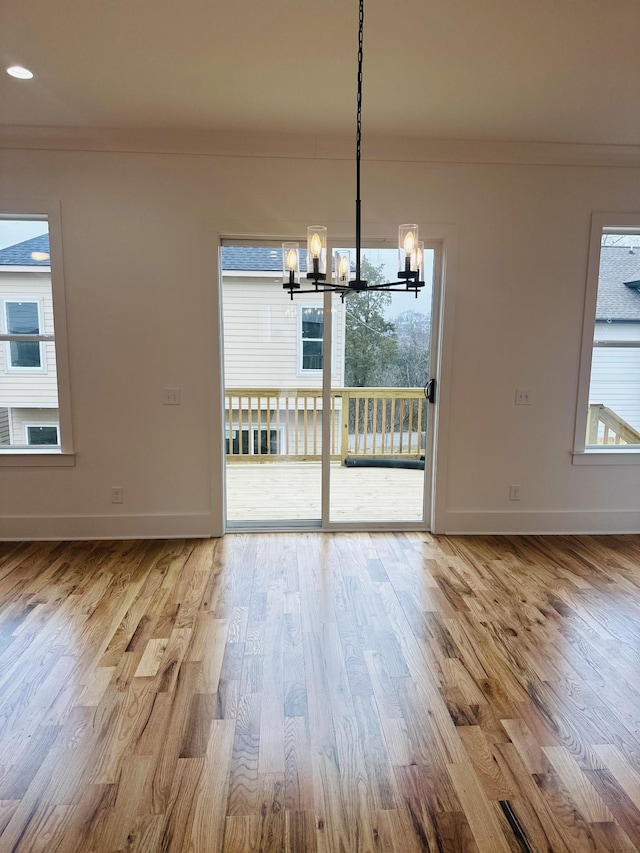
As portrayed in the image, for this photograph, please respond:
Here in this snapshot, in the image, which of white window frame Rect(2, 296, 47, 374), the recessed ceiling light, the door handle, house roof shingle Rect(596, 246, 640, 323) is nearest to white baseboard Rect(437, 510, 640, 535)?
the door handle

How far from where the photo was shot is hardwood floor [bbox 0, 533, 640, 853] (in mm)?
1487

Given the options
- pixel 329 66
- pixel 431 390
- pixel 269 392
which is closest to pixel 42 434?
pixel 269 392

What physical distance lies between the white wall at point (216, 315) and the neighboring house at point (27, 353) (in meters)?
0.23

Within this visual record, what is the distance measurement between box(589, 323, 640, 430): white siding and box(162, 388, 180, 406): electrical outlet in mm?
3178

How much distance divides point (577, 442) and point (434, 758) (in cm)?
285

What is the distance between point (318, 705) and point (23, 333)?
3.24 m

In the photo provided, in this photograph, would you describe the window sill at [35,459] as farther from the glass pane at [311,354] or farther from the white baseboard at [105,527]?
the glass pane at [311,354]

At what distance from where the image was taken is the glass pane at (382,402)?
370cm

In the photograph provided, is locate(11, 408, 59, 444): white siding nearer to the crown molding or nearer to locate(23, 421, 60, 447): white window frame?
locate(23, 421, 60, 447): white window frame

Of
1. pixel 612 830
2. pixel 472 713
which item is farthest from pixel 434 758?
pixel 612 830

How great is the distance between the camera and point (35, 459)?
11.8ft

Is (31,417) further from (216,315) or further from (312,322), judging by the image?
(312,322)

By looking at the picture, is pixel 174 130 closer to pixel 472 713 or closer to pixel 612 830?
pixel 472 713

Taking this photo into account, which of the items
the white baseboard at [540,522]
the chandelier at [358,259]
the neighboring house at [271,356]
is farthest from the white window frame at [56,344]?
the white baseboard at [540,522]
